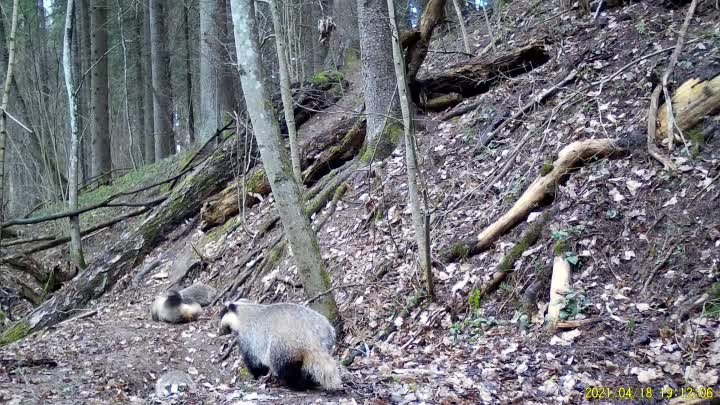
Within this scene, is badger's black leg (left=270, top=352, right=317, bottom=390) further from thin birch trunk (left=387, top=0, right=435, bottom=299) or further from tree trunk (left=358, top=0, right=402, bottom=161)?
tree trunk (left=358, top=0, right=402, bottom=161)

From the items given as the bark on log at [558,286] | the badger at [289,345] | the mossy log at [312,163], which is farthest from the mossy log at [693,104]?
the mossy log at [312,163]

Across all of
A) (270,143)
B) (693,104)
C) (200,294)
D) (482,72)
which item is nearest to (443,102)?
(482,72)

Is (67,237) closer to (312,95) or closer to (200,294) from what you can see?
(200,294)

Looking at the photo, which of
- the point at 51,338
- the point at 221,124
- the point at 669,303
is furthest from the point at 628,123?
the point at 221,124

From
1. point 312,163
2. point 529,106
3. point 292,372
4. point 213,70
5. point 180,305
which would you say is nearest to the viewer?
point 292,372

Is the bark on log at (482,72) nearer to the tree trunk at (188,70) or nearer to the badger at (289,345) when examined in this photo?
the badger at (289,345)

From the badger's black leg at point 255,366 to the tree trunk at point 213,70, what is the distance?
29.0 feet

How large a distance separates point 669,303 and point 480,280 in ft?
5.78

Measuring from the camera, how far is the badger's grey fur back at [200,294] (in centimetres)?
847

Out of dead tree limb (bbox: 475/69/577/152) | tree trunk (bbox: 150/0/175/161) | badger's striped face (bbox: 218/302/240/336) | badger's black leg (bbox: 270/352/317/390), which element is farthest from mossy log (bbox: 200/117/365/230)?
tree trunk (bbox: 150/0/175/161)

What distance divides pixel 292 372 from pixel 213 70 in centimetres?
1046

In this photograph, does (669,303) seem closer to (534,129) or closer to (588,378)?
(588,378)

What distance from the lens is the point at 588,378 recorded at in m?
4.38
